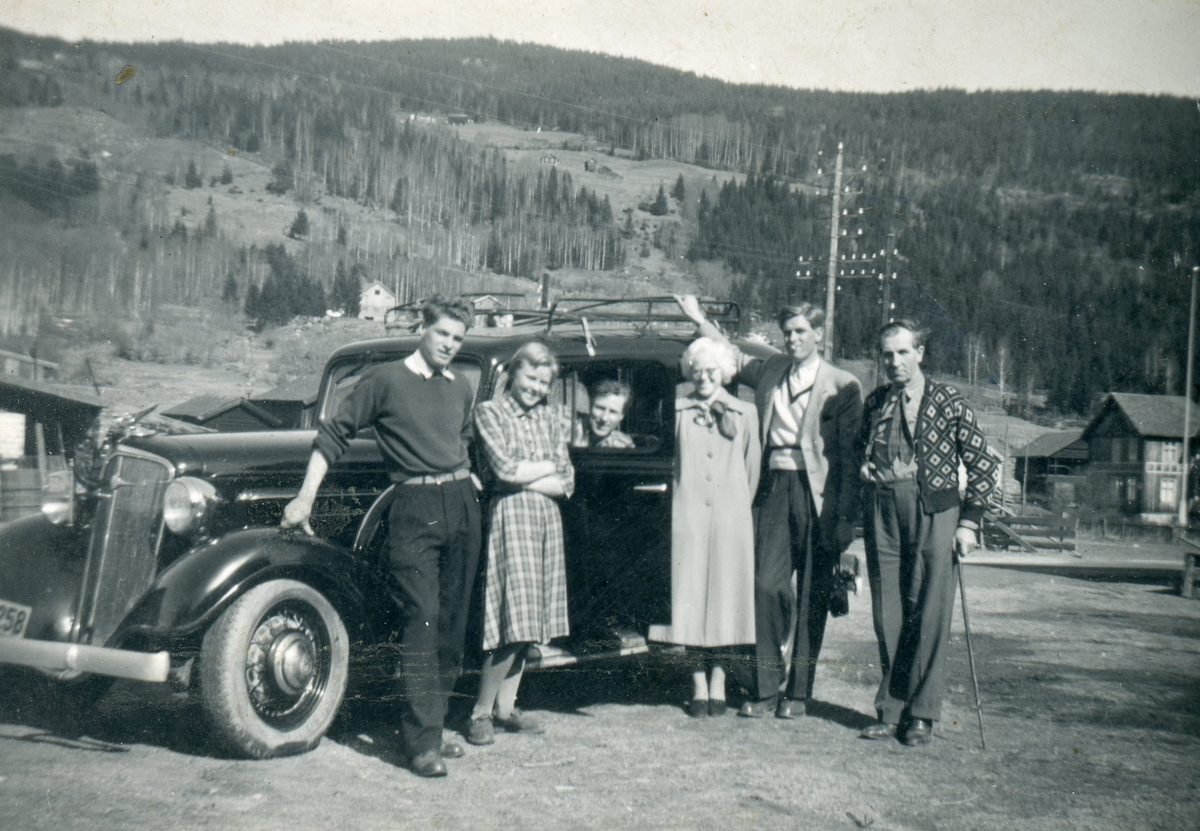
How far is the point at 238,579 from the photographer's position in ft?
12.8

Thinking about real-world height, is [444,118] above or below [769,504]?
above

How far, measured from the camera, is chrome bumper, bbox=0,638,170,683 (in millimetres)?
3662

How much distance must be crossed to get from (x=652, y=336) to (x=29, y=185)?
9.17 m

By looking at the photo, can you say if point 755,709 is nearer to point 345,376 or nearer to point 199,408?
point 345,376

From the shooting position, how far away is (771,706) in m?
5.00

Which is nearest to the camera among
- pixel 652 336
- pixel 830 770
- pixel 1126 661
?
pixel 830 770

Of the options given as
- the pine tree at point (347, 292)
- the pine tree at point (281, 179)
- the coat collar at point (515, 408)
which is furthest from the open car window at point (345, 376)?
the pine tree at point (281, 179)

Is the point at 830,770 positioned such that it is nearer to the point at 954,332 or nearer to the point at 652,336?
the point at 652,336

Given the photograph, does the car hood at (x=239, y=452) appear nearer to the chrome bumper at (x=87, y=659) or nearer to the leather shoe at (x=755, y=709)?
the chrome bumper at (x=87, y=659)

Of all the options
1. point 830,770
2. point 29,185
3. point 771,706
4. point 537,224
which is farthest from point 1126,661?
point 29,185

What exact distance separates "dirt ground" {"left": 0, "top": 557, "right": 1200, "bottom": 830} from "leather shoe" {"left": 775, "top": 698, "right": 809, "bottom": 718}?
0.14 m

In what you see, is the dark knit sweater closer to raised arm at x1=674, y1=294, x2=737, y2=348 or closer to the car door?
the car door

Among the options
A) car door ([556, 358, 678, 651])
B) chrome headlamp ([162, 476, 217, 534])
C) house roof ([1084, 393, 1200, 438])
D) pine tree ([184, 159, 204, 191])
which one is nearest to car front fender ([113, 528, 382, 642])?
chrome headlamp ([162, 476, 217, 534])

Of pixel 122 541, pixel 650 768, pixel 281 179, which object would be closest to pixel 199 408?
pixel 281 179
